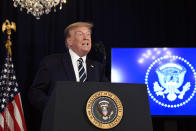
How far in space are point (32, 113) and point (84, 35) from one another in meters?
1.28

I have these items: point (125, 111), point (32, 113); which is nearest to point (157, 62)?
point (32, 113)

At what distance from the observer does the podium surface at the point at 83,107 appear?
4.37 ft

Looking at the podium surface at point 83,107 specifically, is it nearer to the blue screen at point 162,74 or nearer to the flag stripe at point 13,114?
the flag stripe at point 13,114

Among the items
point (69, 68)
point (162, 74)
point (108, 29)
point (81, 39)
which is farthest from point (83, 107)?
point (108, 29)

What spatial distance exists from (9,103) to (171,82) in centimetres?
174

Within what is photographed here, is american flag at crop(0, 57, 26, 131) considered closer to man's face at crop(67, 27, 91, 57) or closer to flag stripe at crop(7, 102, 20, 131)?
flag stripe at crop(7, 102, 20, 131)

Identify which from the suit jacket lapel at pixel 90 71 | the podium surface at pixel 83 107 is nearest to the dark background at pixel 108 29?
the suit jacket lapel at pixel 90 71

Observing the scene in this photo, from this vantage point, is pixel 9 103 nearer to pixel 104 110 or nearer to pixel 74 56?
pixel 74 56

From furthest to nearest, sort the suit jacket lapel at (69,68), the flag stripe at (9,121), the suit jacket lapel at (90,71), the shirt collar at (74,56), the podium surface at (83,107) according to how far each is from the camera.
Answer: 1. the flag stripe at (9,121)
2. the shirt collar at (74,56)
3. the suit jacket lapel at (90,71)
4. the suit jacket lapel at (69,68)
5. the podium surface at (83,107)

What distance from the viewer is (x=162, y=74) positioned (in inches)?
Result: 143

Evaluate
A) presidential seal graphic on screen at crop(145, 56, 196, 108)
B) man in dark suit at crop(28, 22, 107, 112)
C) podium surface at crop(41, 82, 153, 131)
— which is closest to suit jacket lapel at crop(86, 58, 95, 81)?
man in dark suit at crop(28, 22, 107, 112)

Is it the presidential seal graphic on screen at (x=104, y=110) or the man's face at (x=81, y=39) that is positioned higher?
the man's face at (x=81, y=39)

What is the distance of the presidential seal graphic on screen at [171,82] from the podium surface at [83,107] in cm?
213

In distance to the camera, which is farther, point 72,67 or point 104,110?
point 72,67
